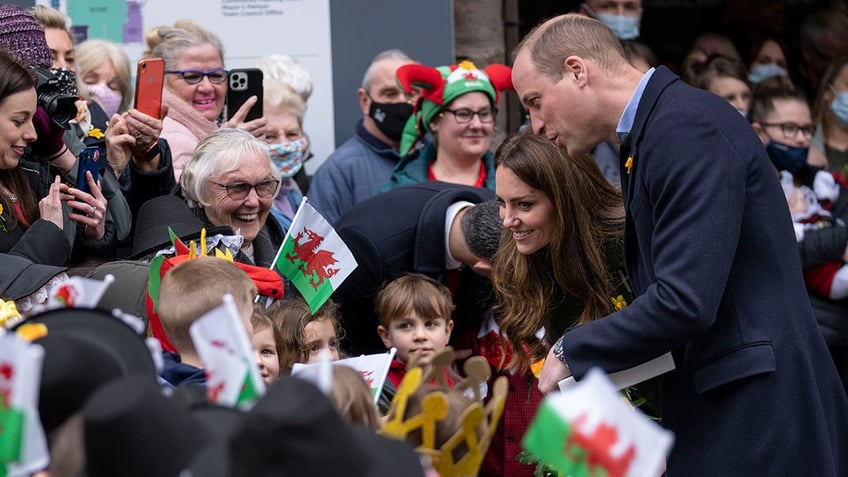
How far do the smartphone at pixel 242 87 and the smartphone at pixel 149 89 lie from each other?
533 millimetres

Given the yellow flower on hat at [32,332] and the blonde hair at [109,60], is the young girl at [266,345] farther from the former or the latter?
the blonde hair at [109,60]

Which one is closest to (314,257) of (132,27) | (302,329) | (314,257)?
(314,257)

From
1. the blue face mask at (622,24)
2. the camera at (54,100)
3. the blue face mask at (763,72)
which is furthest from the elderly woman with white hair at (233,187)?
the blue face mask at (763,72)

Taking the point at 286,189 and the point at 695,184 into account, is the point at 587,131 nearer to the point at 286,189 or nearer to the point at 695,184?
the point at 695,184

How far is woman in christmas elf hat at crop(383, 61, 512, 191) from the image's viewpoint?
17.8 feet

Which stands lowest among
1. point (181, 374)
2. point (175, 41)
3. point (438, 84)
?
point (181, 374)

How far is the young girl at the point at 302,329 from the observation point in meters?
4.10

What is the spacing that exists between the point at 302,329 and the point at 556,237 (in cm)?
86

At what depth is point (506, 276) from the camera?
4.05 metres

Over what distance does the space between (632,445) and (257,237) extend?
2609mm

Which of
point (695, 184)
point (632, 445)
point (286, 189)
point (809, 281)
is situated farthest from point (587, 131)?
point (809, 281)

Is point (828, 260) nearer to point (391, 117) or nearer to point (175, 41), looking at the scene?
point (391, 117)

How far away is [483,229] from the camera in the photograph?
14.0ft

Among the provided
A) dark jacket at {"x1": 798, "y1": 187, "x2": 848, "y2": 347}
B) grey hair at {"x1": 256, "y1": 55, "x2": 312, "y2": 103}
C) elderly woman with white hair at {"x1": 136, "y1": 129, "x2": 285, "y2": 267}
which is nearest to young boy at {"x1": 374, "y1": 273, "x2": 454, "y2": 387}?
elderly woman with white hair at {"x1": 136, "y1": 129, "x2": 285, "y2": 267}
